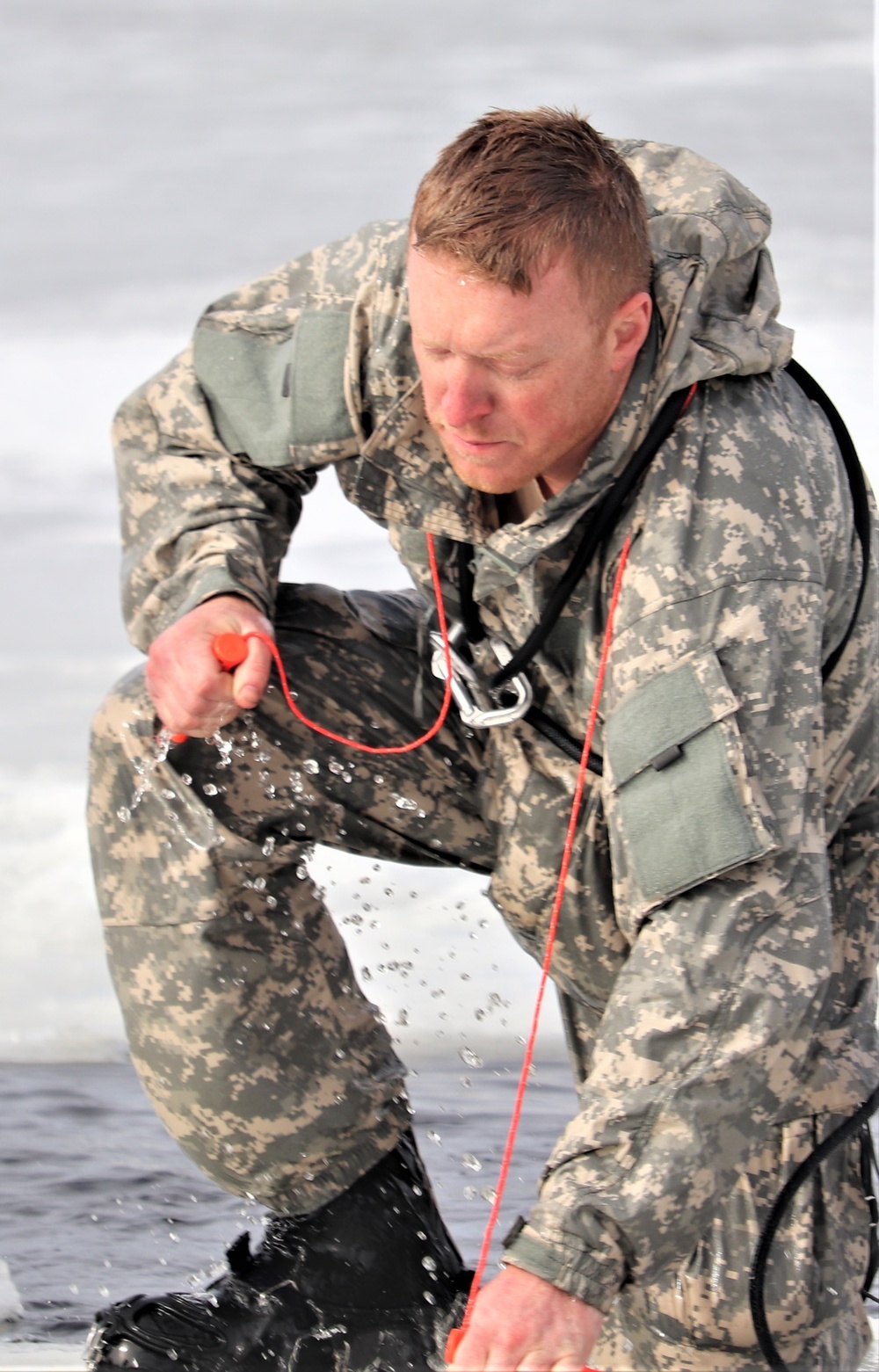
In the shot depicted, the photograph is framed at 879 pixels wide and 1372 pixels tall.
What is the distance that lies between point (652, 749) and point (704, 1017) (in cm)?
21

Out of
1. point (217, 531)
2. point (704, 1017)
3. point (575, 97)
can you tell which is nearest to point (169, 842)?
point (217, 531)

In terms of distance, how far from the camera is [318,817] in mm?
1795

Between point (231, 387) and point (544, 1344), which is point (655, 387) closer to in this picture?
point (231, 387)

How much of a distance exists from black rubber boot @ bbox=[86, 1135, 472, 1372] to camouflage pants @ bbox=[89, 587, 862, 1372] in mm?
45

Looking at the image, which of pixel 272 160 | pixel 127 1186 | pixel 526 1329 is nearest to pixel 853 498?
pixel 526 1329

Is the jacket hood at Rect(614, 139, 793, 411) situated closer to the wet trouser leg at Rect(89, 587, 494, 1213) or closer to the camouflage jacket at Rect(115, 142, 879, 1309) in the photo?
the camouflage jacket at Rect(115, 142, 879, 1309)

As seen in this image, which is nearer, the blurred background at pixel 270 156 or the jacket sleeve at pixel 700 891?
the jacket sleeve at pixel 700 891

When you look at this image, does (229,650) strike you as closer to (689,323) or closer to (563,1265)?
(689,323)

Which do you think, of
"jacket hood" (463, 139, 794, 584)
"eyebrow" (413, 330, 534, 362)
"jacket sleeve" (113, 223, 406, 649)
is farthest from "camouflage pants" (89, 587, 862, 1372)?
"eyebrow" (413, 330, 534, 362)

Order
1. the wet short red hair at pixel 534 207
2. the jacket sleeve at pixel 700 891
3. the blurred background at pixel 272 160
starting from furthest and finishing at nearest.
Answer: the blurred background at pixel 272 160 < the wet short red hair at pixel 534 207 < the jacket sleeve at pixel 700 891

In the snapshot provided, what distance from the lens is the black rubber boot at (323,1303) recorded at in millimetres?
1709

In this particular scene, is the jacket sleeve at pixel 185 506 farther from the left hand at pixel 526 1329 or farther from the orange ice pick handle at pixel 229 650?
the left hand at pixel 526 1329

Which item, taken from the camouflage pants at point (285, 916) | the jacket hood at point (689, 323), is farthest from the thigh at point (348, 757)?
the jacket hood at point (689, 323)

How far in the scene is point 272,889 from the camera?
1778mm
